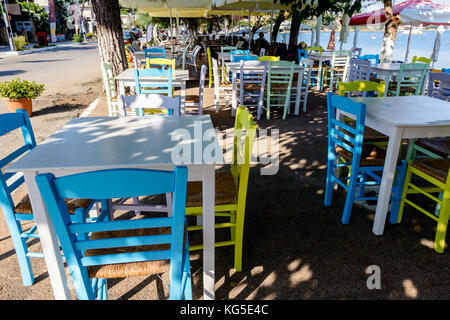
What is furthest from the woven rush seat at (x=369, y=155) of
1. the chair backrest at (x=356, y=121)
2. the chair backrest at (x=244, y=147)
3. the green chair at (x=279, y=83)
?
the green chair at (x=279, y=83)

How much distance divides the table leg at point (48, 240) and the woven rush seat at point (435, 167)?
2571 millimetres

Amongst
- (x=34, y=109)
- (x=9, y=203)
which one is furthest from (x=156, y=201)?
(x=34, y=109)

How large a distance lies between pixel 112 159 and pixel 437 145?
2.82m

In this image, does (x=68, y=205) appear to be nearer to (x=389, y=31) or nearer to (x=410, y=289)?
(x=410, y=289)

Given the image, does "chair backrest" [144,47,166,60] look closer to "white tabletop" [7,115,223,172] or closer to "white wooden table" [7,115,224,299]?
"white tabletop" [7,115,223,172]

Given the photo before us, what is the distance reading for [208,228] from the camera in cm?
187

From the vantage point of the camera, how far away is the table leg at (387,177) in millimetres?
2428

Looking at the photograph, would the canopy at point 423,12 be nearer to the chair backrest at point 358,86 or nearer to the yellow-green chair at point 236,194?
the chair backrest at point 358,86

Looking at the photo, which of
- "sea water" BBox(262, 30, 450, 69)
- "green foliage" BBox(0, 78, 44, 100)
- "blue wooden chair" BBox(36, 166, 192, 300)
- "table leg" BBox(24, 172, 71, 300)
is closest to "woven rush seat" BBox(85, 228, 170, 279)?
"blue wooden chair" BBox(36, 166, 192, 300)

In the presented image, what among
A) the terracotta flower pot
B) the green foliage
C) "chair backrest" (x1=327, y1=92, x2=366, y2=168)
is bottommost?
the terracotta flower pot

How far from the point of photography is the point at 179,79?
4.73 m

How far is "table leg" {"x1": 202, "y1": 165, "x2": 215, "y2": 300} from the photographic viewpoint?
1763 millimetres

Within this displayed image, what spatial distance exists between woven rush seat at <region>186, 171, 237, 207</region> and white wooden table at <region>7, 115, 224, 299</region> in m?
0.30
